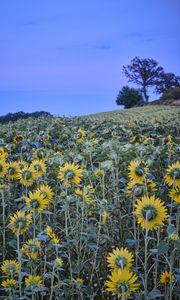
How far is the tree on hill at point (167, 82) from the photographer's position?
51.3m

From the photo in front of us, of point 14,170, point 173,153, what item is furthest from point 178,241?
point 173,153

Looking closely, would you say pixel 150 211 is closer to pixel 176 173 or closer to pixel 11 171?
pixel 176 173

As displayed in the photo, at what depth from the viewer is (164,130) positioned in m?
8.04

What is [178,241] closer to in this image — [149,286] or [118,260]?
[118,260]

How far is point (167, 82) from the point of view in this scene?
51.9 m

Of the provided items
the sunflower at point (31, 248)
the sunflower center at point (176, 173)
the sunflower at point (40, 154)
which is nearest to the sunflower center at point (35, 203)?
the sunflower at point (31, 248)

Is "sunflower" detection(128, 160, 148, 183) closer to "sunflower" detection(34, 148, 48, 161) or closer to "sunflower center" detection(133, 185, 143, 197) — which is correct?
"sunflower center" detection(133, 185, 143, 197)

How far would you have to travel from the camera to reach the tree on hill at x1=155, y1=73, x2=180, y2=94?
51.3m

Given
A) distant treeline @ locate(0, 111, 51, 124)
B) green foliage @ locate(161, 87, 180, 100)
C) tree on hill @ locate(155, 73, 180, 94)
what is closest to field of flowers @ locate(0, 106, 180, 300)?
distant treeline @ locate(0, 111, 51, 124)

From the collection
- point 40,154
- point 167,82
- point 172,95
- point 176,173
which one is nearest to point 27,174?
point 176,173

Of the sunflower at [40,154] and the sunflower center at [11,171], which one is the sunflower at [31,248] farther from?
the sunflower at [40,154]

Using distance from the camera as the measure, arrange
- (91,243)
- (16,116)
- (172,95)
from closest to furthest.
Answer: (91,243)
(16,116)
(172,95)

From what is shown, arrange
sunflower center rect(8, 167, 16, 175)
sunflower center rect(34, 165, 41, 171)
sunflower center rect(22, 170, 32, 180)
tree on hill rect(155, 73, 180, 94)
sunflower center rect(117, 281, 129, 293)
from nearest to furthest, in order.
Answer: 1. sunflower center rect(117, 281, 129, 293)
2. sunflower center rect(22, 170, 32, 180)
3. sunflower center rect(34, 165, 41, 171)
4. sunflower center rect(8, 167, 16, 175)
5. tree on hill rect(155, 73, 180, 94)

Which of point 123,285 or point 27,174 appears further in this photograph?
point 27,174
